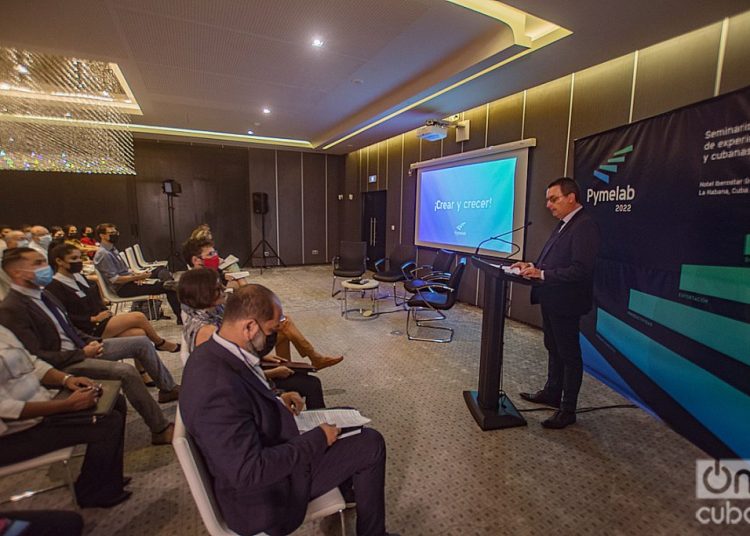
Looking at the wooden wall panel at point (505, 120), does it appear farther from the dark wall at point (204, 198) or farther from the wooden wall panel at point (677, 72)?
the dark wall at point (204, 198)

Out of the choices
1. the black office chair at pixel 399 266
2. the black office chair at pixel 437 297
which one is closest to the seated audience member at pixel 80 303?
the black office chair at pixel 437 297

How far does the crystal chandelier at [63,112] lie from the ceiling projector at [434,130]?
453cm

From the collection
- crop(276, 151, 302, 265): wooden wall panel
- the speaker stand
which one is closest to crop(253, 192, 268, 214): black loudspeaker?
the speaker stand

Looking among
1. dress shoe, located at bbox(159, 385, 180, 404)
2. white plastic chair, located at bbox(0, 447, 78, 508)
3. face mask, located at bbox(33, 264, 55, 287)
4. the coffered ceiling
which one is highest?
the coffered ceiling

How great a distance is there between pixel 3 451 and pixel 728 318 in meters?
3.95

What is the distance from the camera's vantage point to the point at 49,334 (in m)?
2.13

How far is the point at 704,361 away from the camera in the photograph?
2443 mm

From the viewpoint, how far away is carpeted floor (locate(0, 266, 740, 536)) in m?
1.81

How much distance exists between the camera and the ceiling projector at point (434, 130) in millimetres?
5863

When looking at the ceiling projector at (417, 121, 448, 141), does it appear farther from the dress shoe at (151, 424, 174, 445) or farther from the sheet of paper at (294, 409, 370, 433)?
the dress shoe at (151, 424, 174, 445)

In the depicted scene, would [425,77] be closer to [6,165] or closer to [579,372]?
[579,372]

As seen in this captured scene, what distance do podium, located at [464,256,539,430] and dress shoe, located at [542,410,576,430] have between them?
18 centimetres

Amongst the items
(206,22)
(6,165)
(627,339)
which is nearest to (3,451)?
(206,22)

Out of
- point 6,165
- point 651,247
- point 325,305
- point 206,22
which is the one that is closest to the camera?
point 651,247
